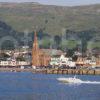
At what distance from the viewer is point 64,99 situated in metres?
57.0

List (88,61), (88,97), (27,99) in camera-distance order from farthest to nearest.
A: (88,61)
(88,97)
(27,99)

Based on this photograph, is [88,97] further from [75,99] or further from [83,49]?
[83,49]

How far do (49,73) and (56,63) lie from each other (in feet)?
60.8

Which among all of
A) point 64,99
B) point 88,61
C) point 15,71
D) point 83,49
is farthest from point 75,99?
point 83,49

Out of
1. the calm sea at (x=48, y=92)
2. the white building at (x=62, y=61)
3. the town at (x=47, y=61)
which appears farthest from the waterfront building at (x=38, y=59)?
the calm sea at (x=48, y=92)

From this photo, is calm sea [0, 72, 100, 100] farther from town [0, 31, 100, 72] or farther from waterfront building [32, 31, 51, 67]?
waterfront building [32, 31, 51, 67]

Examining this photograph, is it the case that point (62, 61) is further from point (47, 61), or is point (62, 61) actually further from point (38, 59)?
point (38, 59)

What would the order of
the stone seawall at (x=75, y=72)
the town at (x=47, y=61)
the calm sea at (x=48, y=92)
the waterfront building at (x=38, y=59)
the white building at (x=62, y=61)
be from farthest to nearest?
the white building at (x=62, y=61)
the waterfront building at (x=38, y=59)
the town at (x=47, y=61)
the stone seawall at (x=75, y=72)
the calm sea at (x=48, y=92)

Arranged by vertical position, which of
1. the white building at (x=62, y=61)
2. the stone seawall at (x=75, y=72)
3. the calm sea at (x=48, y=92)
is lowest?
the calm sea at (x=48, y=92)

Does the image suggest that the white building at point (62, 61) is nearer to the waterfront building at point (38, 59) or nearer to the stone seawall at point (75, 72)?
the waterfront building at point (38, 59)

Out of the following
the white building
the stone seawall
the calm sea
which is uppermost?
the white building

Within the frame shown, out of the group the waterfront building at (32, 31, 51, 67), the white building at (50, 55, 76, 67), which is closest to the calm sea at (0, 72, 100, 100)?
the waterfront building at (32, 31, 51, 67)

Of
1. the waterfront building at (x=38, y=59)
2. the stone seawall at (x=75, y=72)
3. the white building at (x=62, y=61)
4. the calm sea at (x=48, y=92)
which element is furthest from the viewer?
the white building at (x=62, y=61)

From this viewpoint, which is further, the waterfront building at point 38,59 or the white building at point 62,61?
the white building at point 62,61
